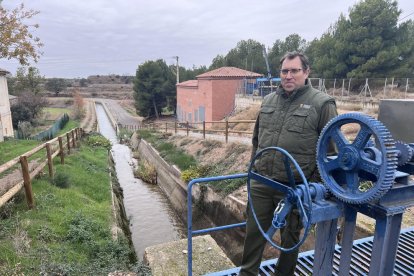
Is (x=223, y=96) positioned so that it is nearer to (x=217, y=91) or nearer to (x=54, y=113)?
(x=217, y=91)

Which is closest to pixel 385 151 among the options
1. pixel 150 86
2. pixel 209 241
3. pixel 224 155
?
pixel 209 241

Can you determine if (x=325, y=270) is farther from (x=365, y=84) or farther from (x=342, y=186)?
(x=365, y=84)

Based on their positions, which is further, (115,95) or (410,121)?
(115,95)

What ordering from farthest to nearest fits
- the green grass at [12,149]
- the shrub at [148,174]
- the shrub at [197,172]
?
the shrub at [148,174], the green grass at [12,149], the shrub at [197,172]

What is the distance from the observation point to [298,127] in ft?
8.27

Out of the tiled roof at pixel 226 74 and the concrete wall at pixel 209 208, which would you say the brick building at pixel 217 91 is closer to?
the tiled roof at pixel 226 74

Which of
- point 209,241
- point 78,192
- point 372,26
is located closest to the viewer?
point 209,241

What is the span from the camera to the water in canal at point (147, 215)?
29.4ft

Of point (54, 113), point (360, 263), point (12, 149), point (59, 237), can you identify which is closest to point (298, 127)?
point (360, 263)

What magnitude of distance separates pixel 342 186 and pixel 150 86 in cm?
4085

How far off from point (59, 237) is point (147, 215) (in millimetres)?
5789

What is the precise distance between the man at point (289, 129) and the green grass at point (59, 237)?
2.24 meters

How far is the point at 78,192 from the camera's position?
7.96 m

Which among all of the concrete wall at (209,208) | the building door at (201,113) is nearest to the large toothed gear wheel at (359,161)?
the concrete wall at (209,208)
